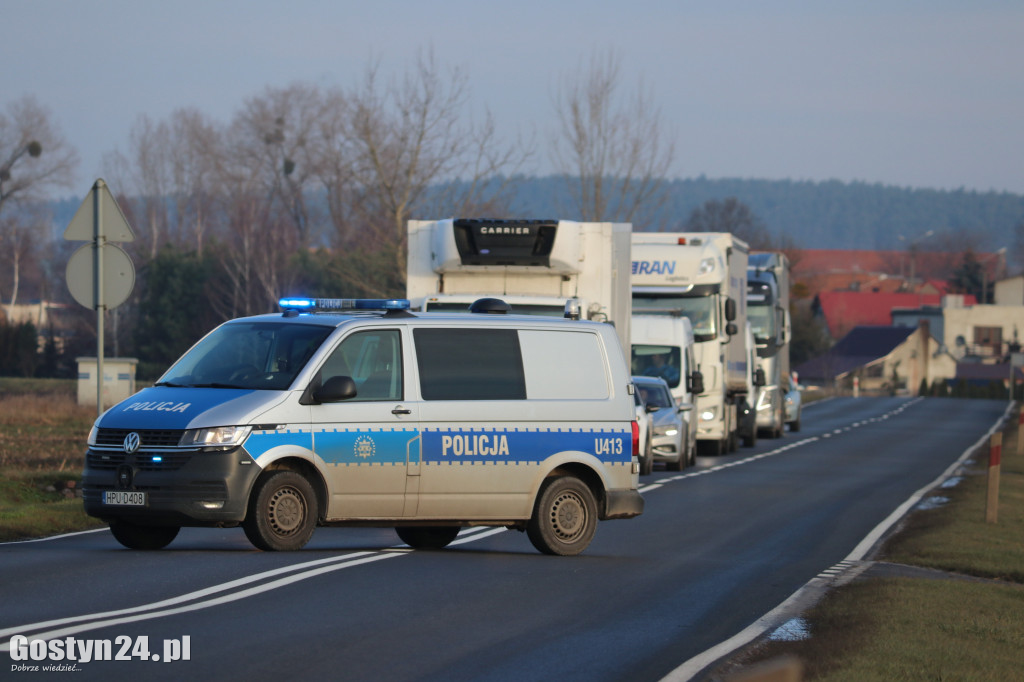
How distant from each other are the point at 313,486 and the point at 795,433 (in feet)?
114

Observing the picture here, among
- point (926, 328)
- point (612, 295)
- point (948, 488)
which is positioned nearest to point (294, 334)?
point (612, 295)

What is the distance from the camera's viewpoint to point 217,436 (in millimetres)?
10578

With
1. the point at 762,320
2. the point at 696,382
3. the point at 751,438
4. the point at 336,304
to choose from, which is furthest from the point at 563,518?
the point at 762,320

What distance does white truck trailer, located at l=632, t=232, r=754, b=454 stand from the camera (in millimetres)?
27906

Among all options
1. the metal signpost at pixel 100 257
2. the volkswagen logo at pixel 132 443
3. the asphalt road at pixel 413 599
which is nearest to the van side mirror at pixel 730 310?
the asphalt road at pixel 413 599

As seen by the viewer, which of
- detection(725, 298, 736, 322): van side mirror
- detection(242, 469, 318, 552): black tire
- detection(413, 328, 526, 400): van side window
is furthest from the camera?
detection(725, 298, 736, 322): van side mirror

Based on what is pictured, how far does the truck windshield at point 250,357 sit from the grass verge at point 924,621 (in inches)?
168

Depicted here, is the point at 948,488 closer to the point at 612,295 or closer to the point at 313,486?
the point at 612,295

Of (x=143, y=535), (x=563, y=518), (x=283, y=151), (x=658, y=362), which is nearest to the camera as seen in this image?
(x=143, y=535)

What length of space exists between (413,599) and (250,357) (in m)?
2.78

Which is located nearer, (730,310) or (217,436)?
(217,436)

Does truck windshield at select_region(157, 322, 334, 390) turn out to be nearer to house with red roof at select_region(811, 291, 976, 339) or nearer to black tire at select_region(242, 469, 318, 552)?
black tire at select_region(242, 469, 318, 552)

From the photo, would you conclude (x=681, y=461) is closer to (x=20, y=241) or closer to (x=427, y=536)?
(x=427, y=536)

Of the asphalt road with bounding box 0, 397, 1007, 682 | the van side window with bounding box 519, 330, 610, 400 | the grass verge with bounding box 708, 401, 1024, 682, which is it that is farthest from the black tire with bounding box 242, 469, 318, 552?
the grass verge with bounding box 708, 401, 1024, 682
